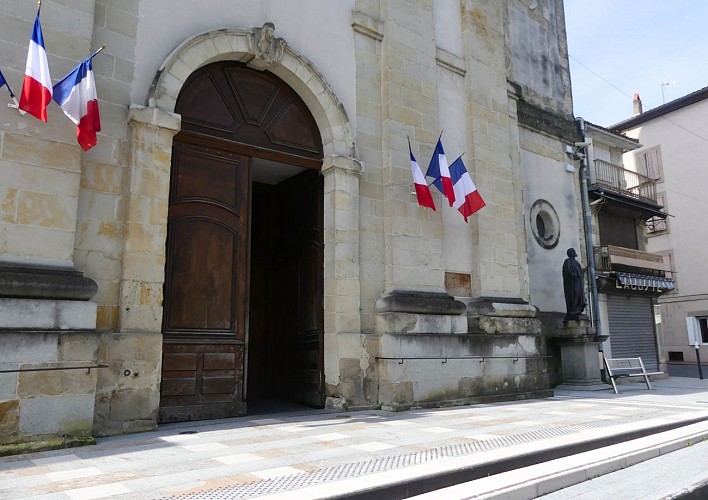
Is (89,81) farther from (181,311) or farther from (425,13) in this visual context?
(425,13)

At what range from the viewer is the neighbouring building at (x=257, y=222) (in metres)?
5.83

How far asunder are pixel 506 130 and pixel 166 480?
960cm

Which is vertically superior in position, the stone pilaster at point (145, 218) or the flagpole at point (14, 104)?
the flagpole at point (14, 104)

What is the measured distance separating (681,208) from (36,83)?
29789 millimetres

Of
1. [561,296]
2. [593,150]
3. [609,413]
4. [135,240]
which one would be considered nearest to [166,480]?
[135,240]

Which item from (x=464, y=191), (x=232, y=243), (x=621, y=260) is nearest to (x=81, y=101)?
(x=232, y=243)

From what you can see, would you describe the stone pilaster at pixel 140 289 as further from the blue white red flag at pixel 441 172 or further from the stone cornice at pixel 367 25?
the blue white red flag at pixel 441 172

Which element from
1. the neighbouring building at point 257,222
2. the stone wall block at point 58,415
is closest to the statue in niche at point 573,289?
the neighbouring building at point 257,222

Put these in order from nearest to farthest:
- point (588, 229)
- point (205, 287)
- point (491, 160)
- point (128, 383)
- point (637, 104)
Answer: point (128, 383) → point (205, 287) → point (491, 160) → point (588, 229) → point (637, 104)

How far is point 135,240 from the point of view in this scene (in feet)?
21.5

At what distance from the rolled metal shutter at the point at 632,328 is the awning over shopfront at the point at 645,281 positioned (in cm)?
59

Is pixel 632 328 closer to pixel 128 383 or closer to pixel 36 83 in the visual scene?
pixel 128 383

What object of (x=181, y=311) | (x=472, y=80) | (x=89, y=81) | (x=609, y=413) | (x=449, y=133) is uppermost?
(x=472, y=80)

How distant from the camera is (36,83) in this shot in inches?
220
